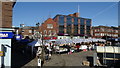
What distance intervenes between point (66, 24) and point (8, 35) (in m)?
52.8

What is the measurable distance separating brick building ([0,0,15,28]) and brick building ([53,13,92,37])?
154ft

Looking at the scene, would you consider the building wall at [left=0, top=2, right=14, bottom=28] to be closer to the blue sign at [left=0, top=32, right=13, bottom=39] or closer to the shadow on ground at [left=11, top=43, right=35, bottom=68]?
the blue sign at [left=0, top=32, right=13, bottom=39]

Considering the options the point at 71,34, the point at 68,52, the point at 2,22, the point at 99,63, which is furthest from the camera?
the point at 71,34

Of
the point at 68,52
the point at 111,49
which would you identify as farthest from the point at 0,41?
the point at 68,52

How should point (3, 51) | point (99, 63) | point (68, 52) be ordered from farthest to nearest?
1. point (68, 52)
2. point (99, 63)
3. point (3, 51)

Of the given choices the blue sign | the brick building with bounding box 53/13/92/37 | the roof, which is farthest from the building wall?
the brick building with bounding box 53/13/92/37

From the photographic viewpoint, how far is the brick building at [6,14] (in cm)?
1491

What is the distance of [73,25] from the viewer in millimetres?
66812

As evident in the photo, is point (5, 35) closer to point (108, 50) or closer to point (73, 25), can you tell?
point (108, 50)

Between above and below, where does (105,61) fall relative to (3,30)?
below

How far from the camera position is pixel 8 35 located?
13094 mm

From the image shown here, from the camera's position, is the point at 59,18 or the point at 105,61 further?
the point at 59,18

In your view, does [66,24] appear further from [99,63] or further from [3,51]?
[3,51]

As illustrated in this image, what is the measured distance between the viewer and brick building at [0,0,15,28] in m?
14.9
